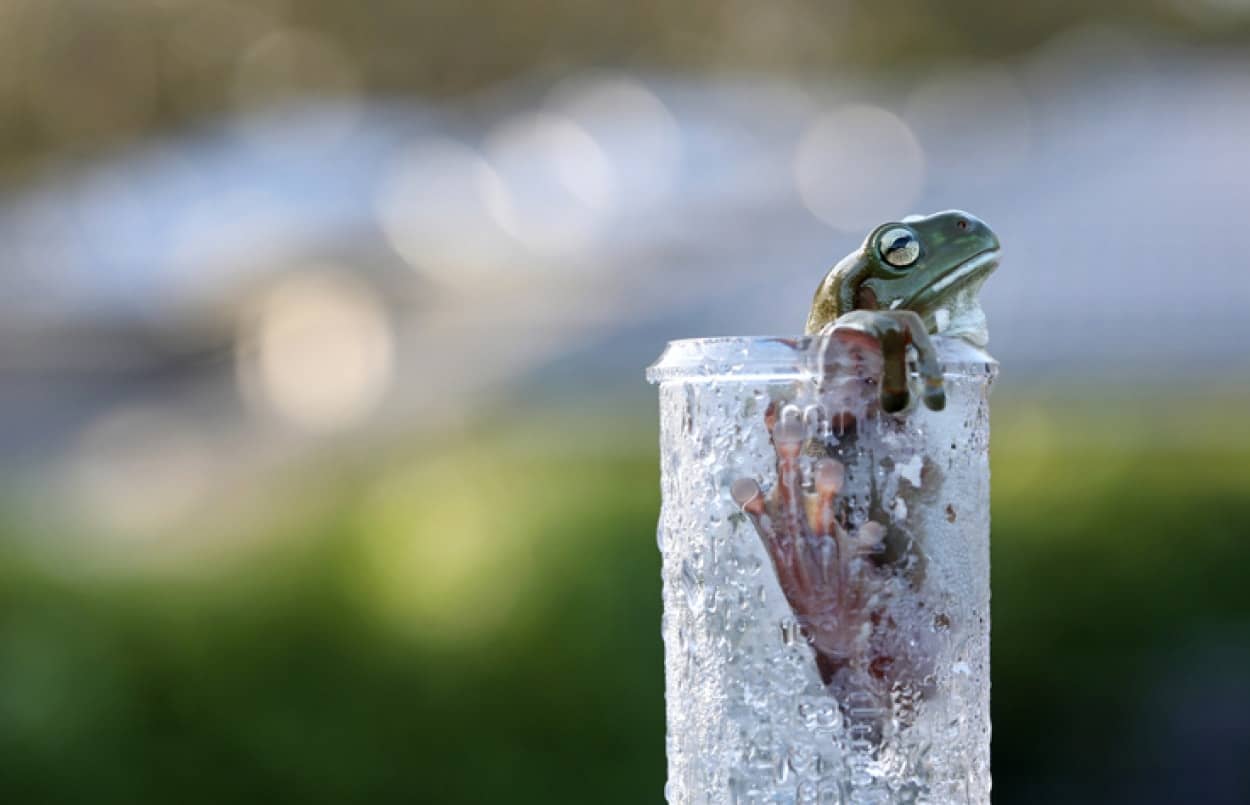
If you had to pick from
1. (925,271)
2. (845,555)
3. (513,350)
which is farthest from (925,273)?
(513,350)

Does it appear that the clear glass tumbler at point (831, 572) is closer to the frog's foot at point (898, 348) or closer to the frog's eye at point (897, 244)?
the frog's foot at point (898, 348)

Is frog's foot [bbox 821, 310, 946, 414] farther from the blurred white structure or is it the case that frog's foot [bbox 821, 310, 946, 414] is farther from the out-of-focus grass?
the blurred white structure

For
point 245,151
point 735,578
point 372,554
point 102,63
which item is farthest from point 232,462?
point 735,578

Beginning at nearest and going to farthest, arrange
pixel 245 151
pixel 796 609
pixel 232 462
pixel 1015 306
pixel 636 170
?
pixel 796 609
pixel 1015 306
pixel 232 462
pixel 636 170
pixel 245 151

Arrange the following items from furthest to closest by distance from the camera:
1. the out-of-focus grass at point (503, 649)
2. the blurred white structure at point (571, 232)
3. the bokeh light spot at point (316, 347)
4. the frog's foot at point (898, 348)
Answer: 1. the bokeh light spot at point (316, 347)
2. the blurred white structure at point (571, 232)
3. the out-of-focus grass at point (503, 649)
4. the frog's foot at point (898, 348)

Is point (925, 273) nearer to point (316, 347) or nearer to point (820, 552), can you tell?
point (820, 552)

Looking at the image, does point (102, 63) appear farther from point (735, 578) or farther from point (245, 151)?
point (735, 578)

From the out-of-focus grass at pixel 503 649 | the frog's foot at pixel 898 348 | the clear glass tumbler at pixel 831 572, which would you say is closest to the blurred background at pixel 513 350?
the out-of-focus grass at pixel 503 649

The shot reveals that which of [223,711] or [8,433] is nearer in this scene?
[223,711]
